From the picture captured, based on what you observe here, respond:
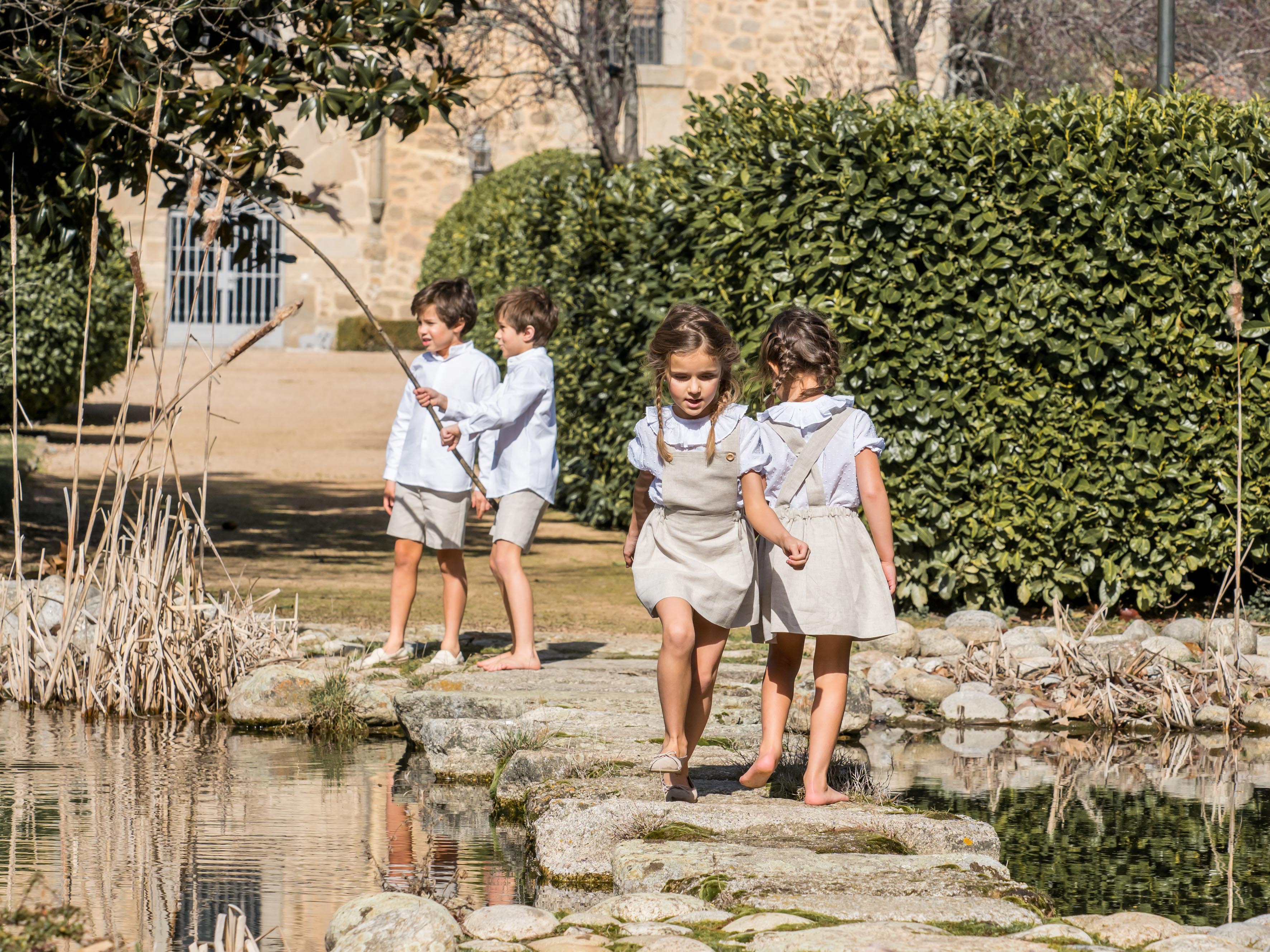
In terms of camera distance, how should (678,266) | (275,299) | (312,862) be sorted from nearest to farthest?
Answer: (312,862), (678,266), (275,299)

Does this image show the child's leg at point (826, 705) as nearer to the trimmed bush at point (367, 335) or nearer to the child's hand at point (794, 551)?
the child's hand at point (794, 551)

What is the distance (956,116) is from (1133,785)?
3762mm

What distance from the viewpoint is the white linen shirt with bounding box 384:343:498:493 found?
20.4ft

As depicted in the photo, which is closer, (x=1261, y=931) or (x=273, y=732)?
(x=1261, y=931)

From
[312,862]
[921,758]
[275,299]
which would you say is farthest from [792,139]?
[275,299]

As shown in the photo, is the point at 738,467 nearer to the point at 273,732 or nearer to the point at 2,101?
the point at 273,732

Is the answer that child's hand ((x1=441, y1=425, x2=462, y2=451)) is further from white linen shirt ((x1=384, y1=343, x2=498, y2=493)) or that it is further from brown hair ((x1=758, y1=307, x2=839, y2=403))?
brown hair ((x1=758, y1=307, x2=839, y2=403))

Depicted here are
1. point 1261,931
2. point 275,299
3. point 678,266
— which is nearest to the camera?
point 1261,931

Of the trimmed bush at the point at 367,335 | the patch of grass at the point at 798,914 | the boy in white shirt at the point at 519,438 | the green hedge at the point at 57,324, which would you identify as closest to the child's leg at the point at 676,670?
the patch of grass at the point at 798,914

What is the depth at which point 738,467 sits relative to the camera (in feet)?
13.8

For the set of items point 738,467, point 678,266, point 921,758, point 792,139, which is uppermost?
point 792,139

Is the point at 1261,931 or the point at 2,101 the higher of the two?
the point at 2,101

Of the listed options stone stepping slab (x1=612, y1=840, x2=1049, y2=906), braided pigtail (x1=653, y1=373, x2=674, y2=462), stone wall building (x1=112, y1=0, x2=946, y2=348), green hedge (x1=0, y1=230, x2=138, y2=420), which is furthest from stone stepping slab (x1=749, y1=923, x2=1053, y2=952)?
stone wall building (x1=112, y1=0, x2=946, y2=348)

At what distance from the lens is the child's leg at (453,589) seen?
6.21 metres
